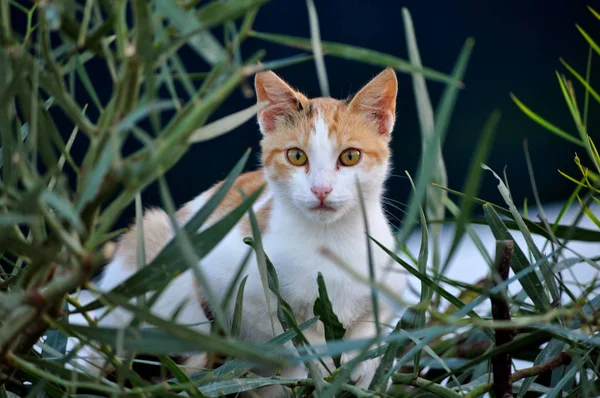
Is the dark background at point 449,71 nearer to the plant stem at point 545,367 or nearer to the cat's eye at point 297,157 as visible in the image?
the cat's eye at point 297,157

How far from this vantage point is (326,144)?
1.25 metres

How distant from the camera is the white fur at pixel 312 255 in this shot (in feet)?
3.88

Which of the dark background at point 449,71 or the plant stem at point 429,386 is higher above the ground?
the dark background at point 449,71

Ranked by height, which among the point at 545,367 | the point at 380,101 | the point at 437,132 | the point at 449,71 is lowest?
the point at 545,367

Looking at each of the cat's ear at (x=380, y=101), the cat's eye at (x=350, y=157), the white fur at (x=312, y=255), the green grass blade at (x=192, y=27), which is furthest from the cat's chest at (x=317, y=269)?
the green grass blade at (x=192, y=27)

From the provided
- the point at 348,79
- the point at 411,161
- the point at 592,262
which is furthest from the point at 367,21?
the point at 592,262

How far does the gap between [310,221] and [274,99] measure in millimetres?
225

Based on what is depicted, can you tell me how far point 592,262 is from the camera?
0.64 meters

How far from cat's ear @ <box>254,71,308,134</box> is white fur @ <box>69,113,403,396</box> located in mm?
74

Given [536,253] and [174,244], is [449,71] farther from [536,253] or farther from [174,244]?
[174,244]

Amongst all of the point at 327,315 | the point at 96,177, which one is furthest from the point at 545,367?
the point at 96,177

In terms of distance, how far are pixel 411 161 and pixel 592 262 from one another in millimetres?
1629

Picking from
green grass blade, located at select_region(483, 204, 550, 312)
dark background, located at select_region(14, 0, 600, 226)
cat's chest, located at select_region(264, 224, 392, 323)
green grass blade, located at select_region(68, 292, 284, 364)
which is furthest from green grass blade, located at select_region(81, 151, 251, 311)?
dark background, located at select_region(14, 0, 600, 226)

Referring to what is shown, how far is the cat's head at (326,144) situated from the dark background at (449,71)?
762 mm
